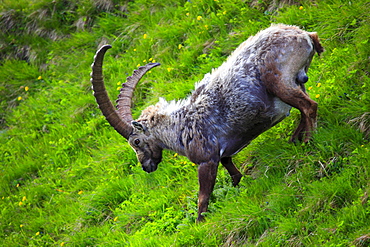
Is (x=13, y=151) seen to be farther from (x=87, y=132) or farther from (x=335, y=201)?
(x=335, y=201)

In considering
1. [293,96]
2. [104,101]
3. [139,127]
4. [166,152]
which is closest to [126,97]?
[104,101]

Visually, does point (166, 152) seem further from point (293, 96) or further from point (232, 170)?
point (293, 96)

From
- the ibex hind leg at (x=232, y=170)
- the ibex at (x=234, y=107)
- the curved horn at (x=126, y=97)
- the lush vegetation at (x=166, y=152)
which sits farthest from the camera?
the curved horn at (x=126, y=97)

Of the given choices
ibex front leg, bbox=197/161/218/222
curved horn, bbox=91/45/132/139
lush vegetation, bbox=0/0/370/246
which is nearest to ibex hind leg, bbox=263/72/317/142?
lush vegetation, bbox=0/0/370/246

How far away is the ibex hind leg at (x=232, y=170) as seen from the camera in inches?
275

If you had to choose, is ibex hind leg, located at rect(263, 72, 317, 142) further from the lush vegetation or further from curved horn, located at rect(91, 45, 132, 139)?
curved horn, located at rect(91, 45, 132, 139)

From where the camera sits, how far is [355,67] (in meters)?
7.21

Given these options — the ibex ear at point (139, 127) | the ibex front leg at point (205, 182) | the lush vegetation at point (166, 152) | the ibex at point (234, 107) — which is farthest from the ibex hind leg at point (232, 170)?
the ibex ear at point (139, 127)

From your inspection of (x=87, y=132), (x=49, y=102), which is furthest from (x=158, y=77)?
(x=49, y=102)

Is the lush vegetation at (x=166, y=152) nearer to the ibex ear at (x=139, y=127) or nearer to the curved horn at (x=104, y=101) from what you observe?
the ibex ear at (x=139, y=127)

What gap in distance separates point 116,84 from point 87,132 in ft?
3.81

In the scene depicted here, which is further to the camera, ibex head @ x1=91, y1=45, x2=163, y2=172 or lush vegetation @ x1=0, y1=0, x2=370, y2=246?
ibex head @ x1=91, y1=45, x2=163, y2=172

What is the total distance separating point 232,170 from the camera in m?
7.00

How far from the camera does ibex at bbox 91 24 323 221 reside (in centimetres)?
621
